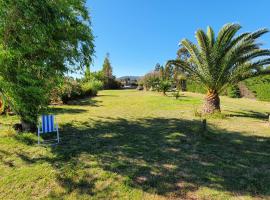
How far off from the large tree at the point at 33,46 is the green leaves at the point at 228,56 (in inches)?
276

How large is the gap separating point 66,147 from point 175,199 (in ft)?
12.6

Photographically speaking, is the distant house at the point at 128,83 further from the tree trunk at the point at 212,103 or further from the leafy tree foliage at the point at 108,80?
the tree trunk at the point at 212,103

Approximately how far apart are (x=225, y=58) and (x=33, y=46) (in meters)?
9.28

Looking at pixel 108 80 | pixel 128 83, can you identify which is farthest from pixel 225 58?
pixel 128 83

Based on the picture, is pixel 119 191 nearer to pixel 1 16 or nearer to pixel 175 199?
pixel 175 199

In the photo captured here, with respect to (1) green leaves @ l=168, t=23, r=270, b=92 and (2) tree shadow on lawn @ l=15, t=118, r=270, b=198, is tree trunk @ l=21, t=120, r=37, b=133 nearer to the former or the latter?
(2) tree shadow on lawn @ l=15, t=118, r=270, b=198

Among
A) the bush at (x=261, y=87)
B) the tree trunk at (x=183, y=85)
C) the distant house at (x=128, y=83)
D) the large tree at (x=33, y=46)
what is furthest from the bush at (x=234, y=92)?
the distant house at (x=128, y=83)

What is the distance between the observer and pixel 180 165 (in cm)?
544

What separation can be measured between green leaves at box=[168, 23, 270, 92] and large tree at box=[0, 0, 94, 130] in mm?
7004

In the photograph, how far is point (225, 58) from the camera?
1180cm

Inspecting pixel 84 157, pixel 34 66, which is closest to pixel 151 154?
pixel 84 157

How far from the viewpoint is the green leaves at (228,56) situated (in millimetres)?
11383

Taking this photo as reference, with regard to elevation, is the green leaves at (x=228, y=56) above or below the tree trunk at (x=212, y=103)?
above

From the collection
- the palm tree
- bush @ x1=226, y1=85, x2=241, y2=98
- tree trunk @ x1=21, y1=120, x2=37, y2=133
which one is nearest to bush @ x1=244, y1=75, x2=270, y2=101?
bush @ x1=226, y1=85, x2=241, y2=98
